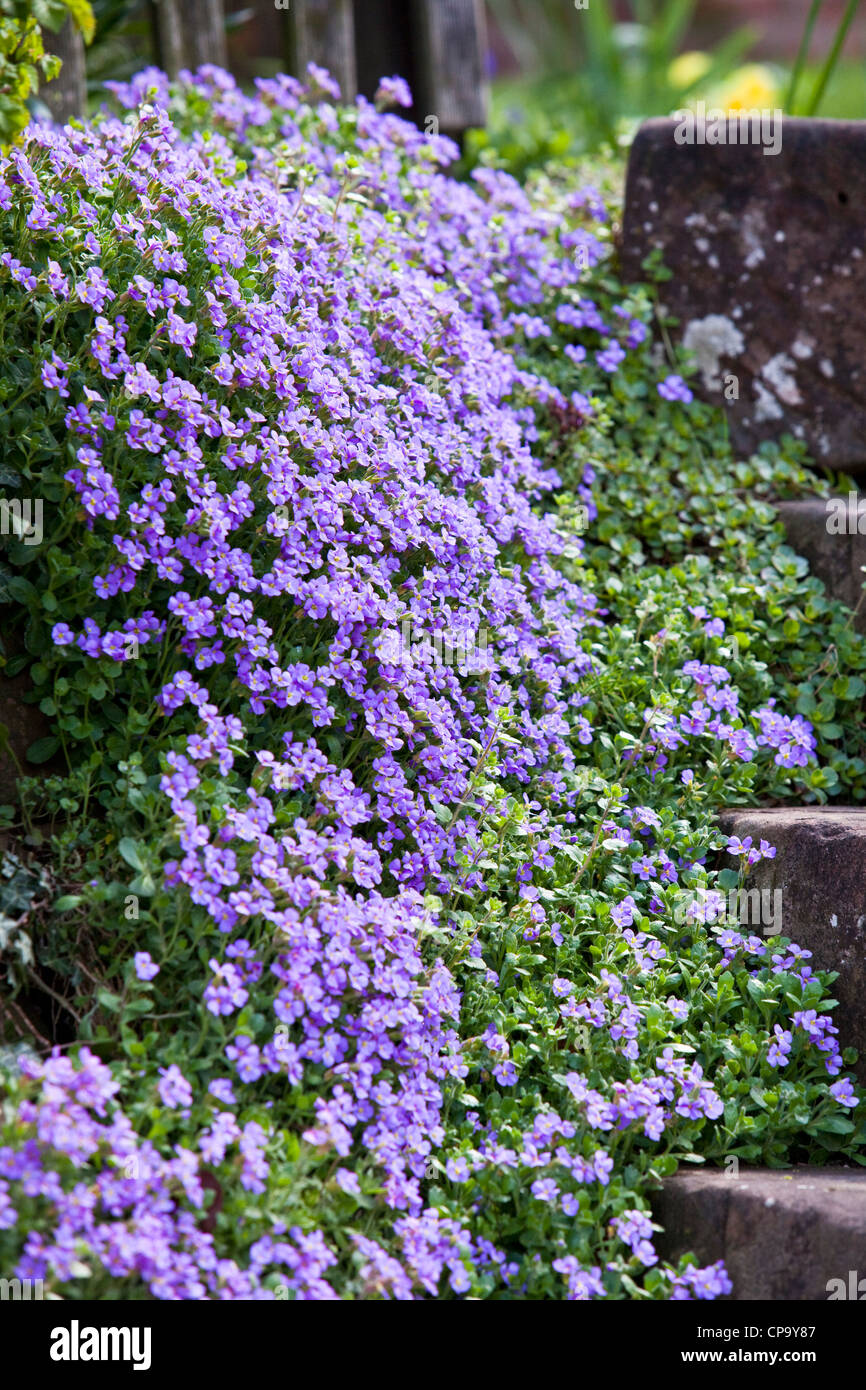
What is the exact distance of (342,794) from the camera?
2.45 metres

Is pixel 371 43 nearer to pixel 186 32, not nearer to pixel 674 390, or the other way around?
pixel 186 32

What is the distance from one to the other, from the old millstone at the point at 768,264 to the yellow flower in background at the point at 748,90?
2.98 meters

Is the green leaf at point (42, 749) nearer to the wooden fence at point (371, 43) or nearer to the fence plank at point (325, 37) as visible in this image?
the wooden fence at point (371, 43)

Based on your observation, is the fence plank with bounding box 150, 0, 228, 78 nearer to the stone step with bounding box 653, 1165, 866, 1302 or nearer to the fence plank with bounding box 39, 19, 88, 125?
the fence plank with bounding box 39, 19, 88, 125

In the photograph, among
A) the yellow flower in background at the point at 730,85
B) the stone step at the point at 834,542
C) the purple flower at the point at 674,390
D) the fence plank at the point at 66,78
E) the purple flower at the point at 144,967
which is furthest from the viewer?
the yellow flower in background at the point at 730,85

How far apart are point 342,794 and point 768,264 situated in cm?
273

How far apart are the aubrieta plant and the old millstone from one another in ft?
3.26

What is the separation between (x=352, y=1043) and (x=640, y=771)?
1.09m

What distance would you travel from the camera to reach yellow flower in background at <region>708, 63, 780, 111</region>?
24.5 ft

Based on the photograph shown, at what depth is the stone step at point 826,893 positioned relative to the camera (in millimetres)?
2713

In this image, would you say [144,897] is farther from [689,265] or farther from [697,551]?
[689,265]

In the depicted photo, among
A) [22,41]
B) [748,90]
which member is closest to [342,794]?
[22,41]

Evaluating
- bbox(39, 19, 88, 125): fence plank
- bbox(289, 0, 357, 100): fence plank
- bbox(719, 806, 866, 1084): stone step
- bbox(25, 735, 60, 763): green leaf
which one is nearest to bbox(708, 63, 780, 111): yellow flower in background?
bbox(289, 0, 357, 100): fence plank

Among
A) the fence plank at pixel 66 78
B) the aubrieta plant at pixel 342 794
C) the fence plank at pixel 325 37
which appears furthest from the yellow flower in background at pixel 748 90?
the aubrieta plant at pixel 342 794
